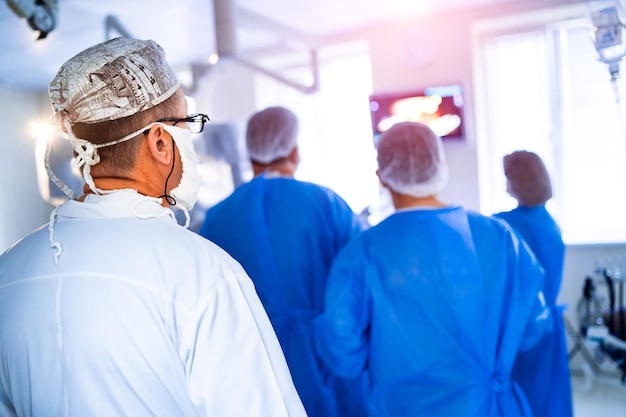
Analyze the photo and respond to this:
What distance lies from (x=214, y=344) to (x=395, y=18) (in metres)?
3.38

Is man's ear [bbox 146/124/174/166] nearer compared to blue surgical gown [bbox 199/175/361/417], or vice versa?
man's ear [bbox 146/124/174/166]

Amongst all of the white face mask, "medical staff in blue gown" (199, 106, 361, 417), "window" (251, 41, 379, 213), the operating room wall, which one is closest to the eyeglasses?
the white face mask

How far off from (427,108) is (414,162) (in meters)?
2.29

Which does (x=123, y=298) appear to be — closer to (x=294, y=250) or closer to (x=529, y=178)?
(x=294, y=250)

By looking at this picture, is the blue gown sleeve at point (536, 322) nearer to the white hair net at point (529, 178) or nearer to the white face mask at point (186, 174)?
the white hair net at point (529, 178)

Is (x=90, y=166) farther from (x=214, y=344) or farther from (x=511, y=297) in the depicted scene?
(x=511, y=297)

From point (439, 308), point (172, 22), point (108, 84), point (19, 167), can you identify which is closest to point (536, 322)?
point (439, 308)

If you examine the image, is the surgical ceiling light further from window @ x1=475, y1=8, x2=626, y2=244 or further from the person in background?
window @ x1=475, y1=8, x2=626, y2=244

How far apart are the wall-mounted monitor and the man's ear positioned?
2.79m

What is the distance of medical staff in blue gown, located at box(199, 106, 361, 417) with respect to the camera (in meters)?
1.87

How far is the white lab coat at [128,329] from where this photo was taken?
0.77 m

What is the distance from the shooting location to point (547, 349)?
196 cm

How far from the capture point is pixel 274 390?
2.67 ft

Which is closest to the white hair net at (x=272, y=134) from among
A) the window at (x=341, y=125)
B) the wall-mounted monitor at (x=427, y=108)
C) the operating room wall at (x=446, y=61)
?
the wall-mounted monitor at (x=427, y=108)
